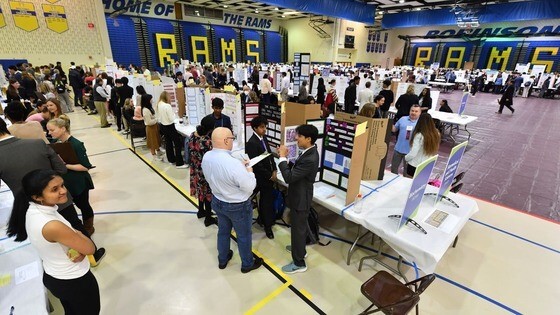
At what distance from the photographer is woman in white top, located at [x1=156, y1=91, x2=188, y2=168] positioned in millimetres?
5184

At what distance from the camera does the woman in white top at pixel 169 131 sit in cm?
518

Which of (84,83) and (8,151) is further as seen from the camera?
(84,83)

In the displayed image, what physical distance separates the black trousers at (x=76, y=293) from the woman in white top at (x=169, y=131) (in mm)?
3873

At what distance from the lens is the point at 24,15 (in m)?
12.6

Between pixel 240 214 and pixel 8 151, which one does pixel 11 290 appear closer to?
pixel 8 151

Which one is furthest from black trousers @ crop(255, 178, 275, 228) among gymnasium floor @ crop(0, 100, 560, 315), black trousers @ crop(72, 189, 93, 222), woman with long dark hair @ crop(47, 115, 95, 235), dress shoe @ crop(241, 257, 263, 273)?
black trousers @ crop(72, 189, 93, 222)

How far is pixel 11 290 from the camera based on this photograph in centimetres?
183

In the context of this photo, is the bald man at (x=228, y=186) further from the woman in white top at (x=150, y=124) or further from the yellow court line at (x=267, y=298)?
the woman in white top at (x=150, y=124)

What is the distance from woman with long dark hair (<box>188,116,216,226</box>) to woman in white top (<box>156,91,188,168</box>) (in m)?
1.95

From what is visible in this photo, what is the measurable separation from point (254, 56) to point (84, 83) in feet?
54.7

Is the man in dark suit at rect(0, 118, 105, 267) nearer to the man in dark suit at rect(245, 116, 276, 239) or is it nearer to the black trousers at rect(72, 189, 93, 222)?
the black trousers at rect(72, 189, 93, 222)

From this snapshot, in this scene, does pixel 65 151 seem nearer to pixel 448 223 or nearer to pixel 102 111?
pixel 448 223

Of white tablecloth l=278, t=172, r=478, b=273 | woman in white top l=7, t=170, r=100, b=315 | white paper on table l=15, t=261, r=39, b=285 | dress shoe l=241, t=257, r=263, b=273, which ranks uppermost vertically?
woman in white top l=7, t=170, r=100, b=315

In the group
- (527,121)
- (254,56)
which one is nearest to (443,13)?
(527,121)
